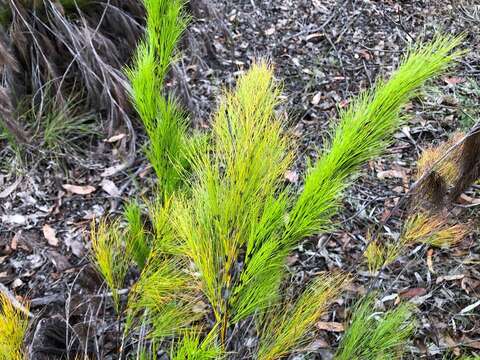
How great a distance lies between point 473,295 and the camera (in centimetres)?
Answer: 163

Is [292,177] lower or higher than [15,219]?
higher

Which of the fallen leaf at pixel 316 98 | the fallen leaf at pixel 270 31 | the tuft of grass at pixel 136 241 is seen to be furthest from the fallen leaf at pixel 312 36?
the tuft of grass at pixel 136 241

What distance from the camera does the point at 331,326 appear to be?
160 centimetres

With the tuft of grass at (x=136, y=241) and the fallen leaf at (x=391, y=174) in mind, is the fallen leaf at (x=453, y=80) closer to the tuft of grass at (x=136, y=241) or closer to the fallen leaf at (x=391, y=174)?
the fallen leaf at (x=391, y=174)

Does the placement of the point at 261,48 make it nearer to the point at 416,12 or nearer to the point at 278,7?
the point at 278,7

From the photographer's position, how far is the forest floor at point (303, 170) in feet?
5.30

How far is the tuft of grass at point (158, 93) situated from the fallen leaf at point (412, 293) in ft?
3.04

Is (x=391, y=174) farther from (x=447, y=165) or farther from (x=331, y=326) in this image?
(x=447, y=165)

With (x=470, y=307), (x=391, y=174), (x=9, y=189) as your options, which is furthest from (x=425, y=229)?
(x=9, y=189)

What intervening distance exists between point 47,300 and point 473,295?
1.42m

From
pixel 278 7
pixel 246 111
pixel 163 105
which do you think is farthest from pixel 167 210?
pixel 278 7

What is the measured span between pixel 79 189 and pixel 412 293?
137cm

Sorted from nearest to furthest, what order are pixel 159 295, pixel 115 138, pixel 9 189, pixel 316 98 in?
pixel 159 295
pixel 9 189
pixel 115 138
pixel 316 98

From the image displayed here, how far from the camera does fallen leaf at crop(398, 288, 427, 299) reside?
1639 millimetres
